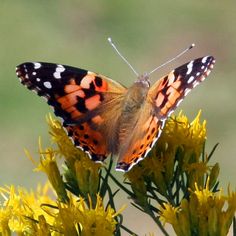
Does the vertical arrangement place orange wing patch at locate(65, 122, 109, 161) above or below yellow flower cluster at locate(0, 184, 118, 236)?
above

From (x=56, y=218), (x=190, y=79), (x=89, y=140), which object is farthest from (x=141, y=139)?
(x=56, y=218)

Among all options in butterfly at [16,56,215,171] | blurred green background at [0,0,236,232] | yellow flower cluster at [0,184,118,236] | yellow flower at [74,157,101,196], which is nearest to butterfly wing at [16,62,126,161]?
butterfly at [16,56,215,171]

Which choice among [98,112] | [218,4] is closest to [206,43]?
[218,4]

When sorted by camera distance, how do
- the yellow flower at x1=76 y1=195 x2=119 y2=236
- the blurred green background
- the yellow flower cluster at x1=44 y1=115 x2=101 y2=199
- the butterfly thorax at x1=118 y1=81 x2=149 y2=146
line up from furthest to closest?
1. the blurred green background
2. the butterfly thorax at x1=118 y1=81 x2=149 y2=146
3. the yellow flower cluster at x1=44 y1=115 x2=101 y2=199
4. the yellow flower at x1=76 y1=195 x2=119 y2=236

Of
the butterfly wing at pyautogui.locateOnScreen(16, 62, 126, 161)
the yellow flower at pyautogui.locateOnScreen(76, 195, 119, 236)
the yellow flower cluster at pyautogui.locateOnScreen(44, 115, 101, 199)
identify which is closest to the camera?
the yellow flower at pyautogui.locateOnScreen(76, 195, 119, 236)

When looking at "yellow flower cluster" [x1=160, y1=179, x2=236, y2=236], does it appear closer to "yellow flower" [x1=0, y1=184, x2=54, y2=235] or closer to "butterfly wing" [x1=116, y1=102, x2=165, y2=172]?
"butterfly wing" [x1=116, y1=102, x2=165, y2=172]
